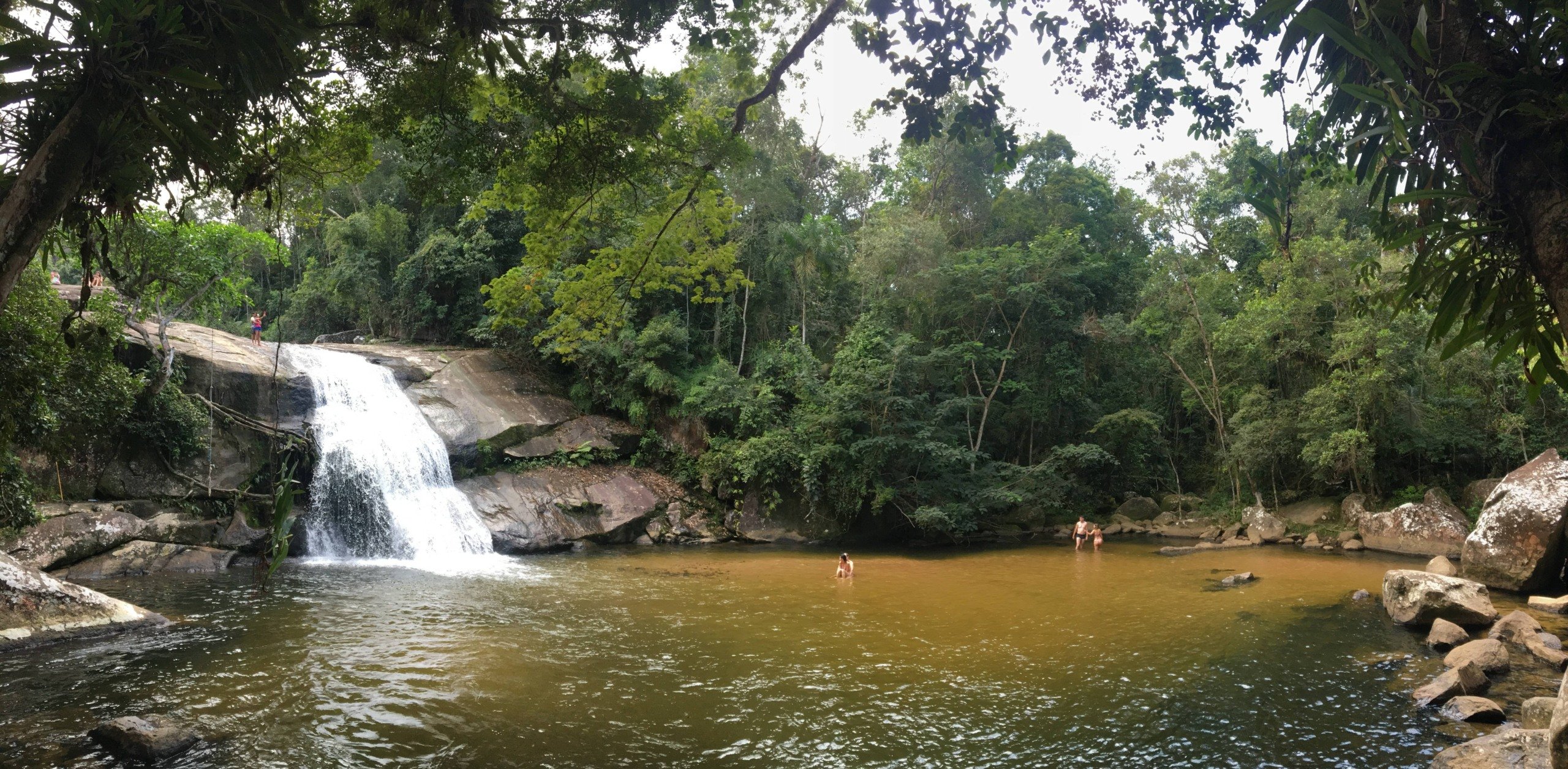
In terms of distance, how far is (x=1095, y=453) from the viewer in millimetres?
20266

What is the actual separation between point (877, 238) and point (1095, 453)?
25.6ft

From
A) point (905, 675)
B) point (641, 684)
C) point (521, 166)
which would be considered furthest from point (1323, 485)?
point (521, 166)

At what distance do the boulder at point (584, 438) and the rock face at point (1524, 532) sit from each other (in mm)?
16601

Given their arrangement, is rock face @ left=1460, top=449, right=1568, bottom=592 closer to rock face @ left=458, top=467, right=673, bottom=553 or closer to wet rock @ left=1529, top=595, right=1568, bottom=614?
wet rock @ left=1529, top=595, right=1568, bottom=614

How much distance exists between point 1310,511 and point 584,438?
1785 cm

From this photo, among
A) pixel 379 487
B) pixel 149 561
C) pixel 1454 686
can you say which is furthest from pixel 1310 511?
pixel 149 561

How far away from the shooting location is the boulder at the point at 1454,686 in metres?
7.13

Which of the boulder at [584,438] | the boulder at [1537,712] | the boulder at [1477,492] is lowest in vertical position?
the boulder at [1537,712]

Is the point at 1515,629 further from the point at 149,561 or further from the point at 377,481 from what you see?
the point at 149,561

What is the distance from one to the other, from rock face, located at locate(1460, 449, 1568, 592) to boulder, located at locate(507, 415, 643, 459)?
16.6 m

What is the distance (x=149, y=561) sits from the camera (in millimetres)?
12938

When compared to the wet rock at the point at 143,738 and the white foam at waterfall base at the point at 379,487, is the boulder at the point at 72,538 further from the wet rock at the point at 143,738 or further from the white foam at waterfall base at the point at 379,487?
the wet rock at the point at 143,738

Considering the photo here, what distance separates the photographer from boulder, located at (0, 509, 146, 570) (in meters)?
11.8

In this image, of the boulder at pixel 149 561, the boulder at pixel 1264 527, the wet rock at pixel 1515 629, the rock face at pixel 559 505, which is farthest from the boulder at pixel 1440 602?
the boulder at pixel 149 561
